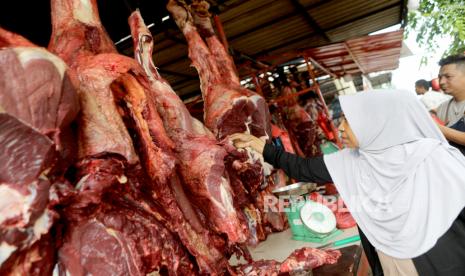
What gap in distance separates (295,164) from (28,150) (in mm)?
2173

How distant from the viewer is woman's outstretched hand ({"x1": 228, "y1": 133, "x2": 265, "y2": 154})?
8.38 ft

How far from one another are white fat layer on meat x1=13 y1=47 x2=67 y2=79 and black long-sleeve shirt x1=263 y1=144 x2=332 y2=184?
1839mm

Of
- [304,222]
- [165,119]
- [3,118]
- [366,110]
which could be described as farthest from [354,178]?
[3,118]

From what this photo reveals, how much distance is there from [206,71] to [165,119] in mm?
997

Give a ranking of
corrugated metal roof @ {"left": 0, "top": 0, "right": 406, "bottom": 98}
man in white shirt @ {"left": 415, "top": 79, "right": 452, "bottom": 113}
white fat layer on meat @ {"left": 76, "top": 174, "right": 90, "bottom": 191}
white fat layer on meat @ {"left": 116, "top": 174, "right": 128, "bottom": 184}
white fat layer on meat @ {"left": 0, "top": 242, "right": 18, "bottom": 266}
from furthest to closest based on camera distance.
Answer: man in white shirt @ {"left": 415, "top": 79, "right": 452, "bottom": 113}, corrugated metal roof @ {"left": 0, "top": 0, "right": 406, "bottom": 98}, white fat layer on meat @ {"left": 116, "top": 174, "right": 128, "bottom": 184}, white fat layer on meat @ {"left": 76, "top": 174, "right": 90, "bottom": 191}, white fat layer on meat @ {"left": 0, "top": 242, "right": 18, "bottom": 266}

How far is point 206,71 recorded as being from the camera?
300 cm

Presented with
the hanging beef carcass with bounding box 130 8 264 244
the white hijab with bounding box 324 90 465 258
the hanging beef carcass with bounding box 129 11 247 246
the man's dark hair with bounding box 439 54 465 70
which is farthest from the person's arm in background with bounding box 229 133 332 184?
the man's dark hair with bounding box 439 54 465 70

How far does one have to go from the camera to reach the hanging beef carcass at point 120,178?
142cm

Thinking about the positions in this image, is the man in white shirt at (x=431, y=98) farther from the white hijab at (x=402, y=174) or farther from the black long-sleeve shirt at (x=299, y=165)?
the white hijab at (x=402, y=174)

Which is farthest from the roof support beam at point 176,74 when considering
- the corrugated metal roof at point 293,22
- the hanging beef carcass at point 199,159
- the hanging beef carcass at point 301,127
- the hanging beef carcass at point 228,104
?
the hanging beef carcass at point 199,159

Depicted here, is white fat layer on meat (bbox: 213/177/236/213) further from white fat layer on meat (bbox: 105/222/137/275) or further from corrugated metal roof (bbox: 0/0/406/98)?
corrugated metal roof (bbox: 0/0/406/98)

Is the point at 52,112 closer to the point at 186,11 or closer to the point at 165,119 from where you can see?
the point at 165,119

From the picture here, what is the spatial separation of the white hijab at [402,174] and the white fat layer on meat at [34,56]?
183 cm

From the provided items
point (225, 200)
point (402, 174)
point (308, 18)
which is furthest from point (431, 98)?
point (225, 200)
